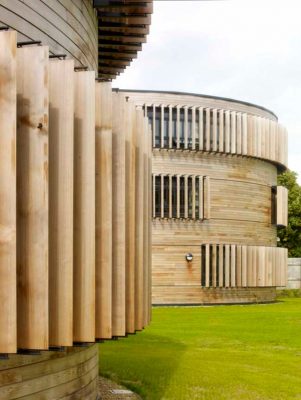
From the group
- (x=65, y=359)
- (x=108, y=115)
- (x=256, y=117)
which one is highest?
(x=256, y=117)

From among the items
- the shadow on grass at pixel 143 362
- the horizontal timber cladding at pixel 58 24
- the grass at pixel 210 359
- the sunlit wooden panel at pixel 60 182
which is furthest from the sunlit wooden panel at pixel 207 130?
the sunlit wooden panel at pixel 60 182

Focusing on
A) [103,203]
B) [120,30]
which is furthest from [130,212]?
[120,30]

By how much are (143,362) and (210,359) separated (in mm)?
1594

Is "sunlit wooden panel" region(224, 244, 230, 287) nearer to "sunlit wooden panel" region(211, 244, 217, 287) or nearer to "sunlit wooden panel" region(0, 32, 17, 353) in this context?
"sunlit wooden panel" region(211, 244, 217, 287)

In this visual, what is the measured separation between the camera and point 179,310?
3130 centimetres

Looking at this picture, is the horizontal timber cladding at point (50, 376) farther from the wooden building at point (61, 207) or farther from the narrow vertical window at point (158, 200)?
the narrow vertical window at point (158, 200)

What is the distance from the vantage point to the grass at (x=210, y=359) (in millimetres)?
12062

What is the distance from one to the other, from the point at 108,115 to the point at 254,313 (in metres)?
23.1

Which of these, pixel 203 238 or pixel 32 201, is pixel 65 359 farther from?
pixel 203 238

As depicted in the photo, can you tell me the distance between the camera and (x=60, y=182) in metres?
6.61

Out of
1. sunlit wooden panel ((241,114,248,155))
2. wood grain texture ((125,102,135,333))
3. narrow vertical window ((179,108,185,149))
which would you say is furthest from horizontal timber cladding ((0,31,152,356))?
sunlit wooden panel ((241,114,248,155))

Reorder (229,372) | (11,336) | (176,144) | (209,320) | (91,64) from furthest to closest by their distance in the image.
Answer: (176,144), (209,320), (229,372), (91,64), (11,336)

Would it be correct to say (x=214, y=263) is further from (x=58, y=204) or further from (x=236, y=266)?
(x=58, y=204)

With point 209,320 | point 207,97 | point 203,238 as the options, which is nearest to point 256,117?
point 207,97
